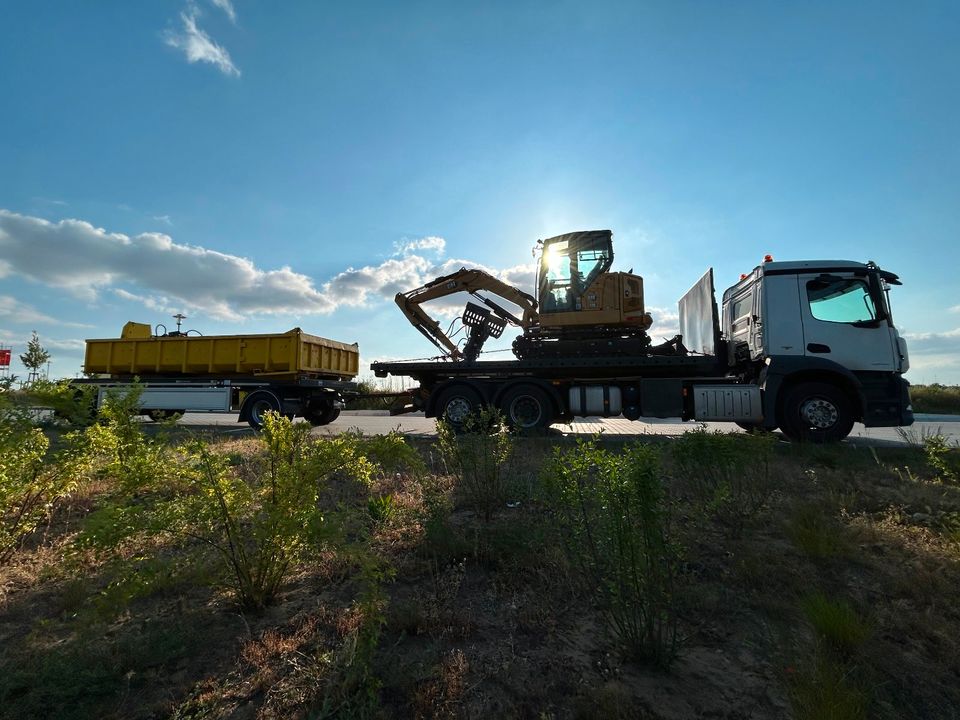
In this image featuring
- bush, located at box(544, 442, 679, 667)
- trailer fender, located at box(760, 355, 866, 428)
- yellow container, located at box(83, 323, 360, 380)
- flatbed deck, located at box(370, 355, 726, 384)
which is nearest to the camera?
bush, located at box(544, 442, 679, 667)

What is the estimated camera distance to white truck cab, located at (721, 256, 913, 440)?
311 inches

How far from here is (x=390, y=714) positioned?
5.69 ft

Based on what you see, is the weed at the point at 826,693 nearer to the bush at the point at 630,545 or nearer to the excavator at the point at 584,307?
the bush at the point at 630,545

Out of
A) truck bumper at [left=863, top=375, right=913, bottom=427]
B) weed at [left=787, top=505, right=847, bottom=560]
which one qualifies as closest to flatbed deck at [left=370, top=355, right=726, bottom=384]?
truck bumper at [left=863, top=375, right=913, bottom=427]

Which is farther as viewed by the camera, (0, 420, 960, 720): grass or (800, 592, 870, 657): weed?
(800, 592, 870, 657): weed

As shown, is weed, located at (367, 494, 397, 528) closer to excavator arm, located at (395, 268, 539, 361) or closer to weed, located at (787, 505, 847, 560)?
weed, located at (787, 505, 847, 560)

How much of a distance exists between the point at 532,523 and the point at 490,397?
6049 millimetres

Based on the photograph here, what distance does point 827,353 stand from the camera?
8094mm

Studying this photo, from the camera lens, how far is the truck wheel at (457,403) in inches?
381

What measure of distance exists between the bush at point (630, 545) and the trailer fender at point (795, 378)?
7001 millimetres

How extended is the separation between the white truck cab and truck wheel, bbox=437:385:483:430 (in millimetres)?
5317

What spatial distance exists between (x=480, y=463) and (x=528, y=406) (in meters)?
5.35

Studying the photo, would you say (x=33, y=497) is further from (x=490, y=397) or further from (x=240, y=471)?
(x=490, y=397)

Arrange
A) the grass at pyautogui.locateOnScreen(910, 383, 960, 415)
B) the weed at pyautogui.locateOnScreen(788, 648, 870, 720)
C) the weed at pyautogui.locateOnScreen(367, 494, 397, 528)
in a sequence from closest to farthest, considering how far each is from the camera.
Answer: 1. the weed at pyautogui.locateOnScreen(788, 648, 870, 720)
2. the weed at pyautogui.locateOnScreen(367, 494, 397, 528)
3. the grass at pyautogui.locateOnScreen(910, 383, 960, 415)
